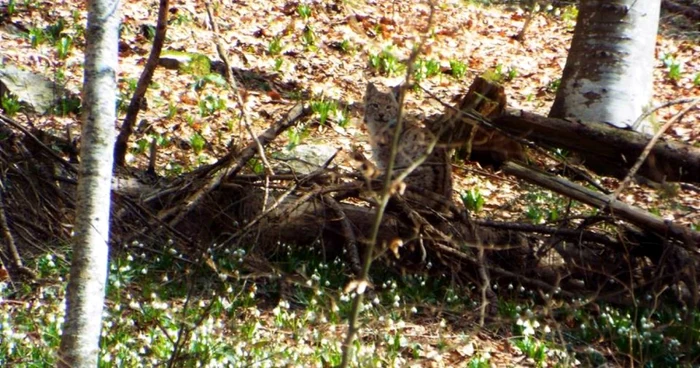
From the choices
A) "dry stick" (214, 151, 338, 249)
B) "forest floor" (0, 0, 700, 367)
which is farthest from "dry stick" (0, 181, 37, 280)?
"dry stick" (214, 151, 338, 249)

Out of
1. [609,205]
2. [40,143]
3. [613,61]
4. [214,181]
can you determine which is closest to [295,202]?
[214,181]

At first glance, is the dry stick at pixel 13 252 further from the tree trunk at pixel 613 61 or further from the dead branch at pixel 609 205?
the tree trunk at pixel 613 61

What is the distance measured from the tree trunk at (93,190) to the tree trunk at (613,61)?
5.95 m

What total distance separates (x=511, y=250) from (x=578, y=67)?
10.3 ft

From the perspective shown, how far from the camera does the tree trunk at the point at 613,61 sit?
8.61 meters

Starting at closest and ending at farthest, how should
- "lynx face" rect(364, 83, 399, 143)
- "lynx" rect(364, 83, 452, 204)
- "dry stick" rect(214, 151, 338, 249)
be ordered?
1. "dry stick" rect(214, 151, 338, 249)
2. "lynx" rect(364, 83, 452, 204)
3. "lynx face" rect(364, 83, 399, 143)

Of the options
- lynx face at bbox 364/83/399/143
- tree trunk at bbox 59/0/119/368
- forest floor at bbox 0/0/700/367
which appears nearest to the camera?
tree trunk at bbox 59/0/119/368

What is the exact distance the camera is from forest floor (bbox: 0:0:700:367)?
4.86 meters

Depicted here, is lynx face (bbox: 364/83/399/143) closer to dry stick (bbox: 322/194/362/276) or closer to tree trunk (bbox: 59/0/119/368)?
dry stick (bbox: 322/194/362/276)

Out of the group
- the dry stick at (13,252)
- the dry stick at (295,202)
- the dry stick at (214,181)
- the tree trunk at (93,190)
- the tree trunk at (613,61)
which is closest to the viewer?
the tree trunk at (93,190)

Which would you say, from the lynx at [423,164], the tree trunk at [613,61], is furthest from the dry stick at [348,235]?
the tree trunk at [613,61]

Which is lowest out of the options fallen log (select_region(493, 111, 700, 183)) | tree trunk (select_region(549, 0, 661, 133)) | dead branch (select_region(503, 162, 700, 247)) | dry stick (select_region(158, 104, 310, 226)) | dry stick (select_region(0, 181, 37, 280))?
dry stick (select_region(0, 181, 37, 280))

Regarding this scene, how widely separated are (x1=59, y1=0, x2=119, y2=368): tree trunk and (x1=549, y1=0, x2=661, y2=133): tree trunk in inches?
234

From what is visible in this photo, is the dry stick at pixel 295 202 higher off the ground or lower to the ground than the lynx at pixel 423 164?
lower
